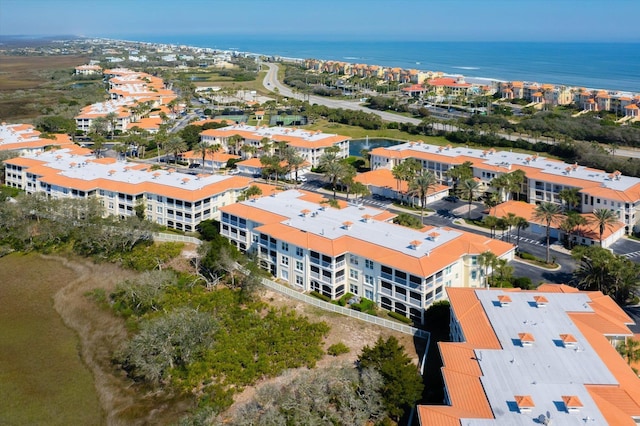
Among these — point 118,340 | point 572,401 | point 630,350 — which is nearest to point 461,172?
point 630,350

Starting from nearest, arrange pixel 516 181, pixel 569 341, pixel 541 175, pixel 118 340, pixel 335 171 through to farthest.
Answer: pixel 569 341
pixel 118 340
pixel 516 181
pixel 541 175
pixel 335 171

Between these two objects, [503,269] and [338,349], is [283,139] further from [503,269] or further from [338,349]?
[338,349]

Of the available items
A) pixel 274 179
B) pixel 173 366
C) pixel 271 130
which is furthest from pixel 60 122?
A: pixel 173 366

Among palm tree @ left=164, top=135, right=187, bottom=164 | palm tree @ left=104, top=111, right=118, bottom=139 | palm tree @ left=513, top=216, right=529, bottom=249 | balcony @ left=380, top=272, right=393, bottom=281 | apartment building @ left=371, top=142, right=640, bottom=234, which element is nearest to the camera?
balcony @ left=380, top=272, right=393, bottom=281

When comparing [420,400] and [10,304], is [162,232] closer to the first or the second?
[10,304]

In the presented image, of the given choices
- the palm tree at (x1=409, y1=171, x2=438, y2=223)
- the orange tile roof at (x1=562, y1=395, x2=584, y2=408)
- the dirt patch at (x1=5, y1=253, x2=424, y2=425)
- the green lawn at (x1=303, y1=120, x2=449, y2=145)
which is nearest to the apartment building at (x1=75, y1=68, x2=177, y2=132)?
the green lawn at (x1=303, y1=120, x2=449, y2=145)

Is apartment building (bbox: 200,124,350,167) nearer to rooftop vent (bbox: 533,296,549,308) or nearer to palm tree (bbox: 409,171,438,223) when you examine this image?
palm tree (bbox: 409,171,438,223)

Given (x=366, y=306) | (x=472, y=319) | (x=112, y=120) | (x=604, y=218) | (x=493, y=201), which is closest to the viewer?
(x=472, y=319)
